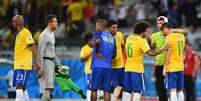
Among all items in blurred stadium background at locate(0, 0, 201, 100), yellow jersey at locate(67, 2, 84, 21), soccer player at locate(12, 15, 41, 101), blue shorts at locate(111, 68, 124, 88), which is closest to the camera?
soccer player at locate(12, 15, 41, 101)

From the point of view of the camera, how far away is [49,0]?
30.4m

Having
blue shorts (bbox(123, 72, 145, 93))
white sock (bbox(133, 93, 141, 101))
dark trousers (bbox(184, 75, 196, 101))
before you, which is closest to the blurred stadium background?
dark trousers (bbox(184, 75, 196, 101))

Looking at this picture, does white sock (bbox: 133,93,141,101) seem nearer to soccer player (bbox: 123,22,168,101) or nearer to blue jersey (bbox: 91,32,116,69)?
soccer player (bbox: 123,22,168,101)

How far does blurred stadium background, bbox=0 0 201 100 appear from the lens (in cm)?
2894

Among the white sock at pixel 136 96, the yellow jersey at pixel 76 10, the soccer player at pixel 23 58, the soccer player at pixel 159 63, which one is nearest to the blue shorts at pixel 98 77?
the white sock at pixel 136 96

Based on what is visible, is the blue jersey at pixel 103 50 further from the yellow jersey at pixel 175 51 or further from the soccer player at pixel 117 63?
the yellow jersey at pixel 175 51

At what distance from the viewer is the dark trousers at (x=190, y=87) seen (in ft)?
76.1

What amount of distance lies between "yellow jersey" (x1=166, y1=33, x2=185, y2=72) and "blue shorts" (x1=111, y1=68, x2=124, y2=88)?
1439 millimetres

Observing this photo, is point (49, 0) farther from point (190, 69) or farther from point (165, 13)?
point (190, 69)

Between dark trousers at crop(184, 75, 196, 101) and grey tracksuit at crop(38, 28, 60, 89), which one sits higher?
grey tracksuit at crop(38, 28, 60, 89)

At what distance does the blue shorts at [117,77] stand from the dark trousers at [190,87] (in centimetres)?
450

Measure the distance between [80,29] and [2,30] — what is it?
3349 mm

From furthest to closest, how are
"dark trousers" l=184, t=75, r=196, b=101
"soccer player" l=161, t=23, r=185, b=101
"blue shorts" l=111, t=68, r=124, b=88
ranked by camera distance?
"dark trousers" l=184, t=75, r=196, b=101
"blue shorts" l=111, t=68, r=124, b=88
"soccer player" l=161, t=23, r=185, b=101

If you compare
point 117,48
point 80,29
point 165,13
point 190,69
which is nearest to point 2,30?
point 80,29
